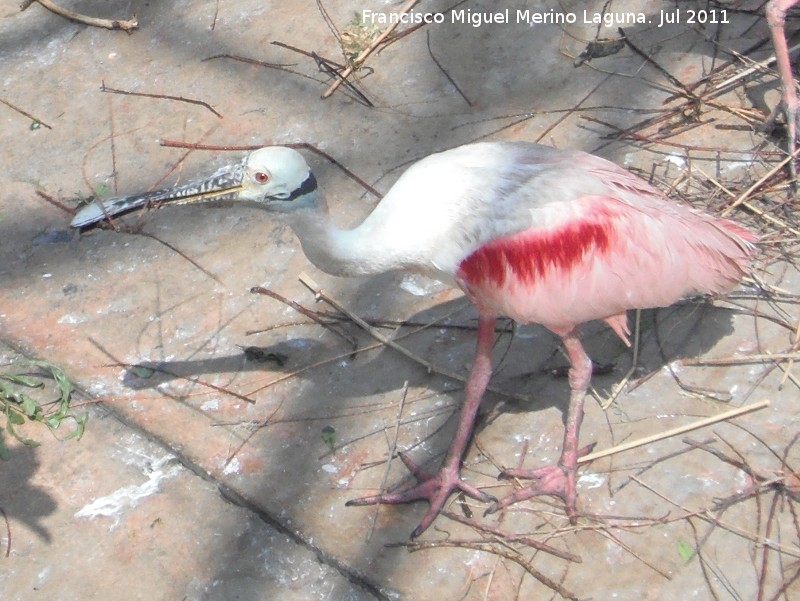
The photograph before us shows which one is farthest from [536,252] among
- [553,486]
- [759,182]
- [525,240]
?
[759,182]

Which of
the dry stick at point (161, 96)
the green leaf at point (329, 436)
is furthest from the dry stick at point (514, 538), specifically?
the dry stick at point (161, 96)

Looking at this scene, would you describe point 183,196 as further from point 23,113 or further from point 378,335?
point 23,113

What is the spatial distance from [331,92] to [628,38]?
159 centimetres

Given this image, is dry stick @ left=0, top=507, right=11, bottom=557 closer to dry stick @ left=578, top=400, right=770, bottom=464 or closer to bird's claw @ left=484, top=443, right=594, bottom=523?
bird's claw @ left=484, top=443, right=594, bottom=523

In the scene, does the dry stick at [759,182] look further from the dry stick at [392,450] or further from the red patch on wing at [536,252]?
the dry stick at [392,450]

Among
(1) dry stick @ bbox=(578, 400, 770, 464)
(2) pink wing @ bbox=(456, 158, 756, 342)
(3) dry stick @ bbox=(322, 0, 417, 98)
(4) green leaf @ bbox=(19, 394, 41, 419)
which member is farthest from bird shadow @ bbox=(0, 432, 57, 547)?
(3) dry stick @ bbox=(322, 0, 417, 98)

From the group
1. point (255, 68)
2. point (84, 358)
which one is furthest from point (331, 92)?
point (84, 358)

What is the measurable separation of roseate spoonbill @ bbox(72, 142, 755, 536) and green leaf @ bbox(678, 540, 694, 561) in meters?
0.38

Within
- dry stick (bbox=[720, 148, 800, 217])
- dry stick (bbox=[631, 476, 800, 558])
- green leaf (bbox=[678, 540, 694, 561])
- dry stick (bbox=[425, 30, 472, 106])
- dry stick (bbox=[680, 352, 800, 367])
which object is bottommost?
green leaf (bbox=[678, 540, 694, 561])

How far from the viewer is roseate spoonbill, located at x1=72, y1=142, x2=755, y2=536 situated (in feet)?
11.6

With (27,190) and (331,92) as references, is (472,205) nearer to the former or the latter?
(331,92)

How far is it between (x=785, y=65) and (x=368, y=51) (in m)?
2.13

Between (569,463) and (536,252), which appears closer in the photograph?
(536,252)

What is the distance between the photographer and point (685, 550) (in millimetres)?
3422
